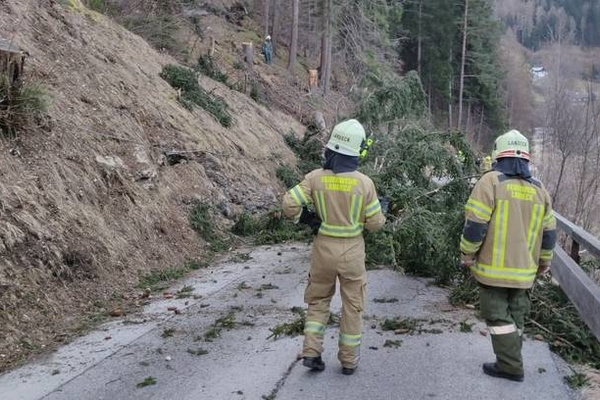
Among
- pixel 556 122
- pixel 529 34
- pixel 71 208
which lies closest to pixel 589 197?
pixel 556 122

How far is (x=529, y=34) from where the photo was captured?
99.1m

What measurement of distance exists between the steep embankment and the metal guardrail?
15.1ft

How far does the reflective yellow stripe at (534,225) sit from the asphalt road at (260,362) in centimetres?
102

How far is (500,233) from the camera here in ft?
14.9

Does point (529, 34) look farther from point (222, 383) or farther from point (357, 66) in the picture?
point (222, 383)

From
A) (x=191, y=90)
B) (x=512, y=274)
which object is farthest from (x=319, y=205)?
(x=191, y=90)

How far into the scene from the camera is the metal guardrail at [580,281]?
Answer: 16.0 ft

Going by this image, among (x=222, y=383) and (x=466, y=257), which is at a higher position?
(x=466, y=257)

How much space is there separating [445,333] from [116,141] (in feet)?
21.4

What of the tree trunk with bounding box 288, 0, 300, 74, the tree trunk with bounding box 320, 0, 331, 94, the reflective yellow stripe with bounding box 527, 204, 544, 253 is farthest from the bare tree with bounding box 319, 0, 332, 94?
the reflective yellow stripe with bounding box 527, 204, 544, 253

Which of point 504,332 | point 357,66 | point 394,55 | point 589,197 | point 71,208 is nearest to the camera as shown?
point 504,332

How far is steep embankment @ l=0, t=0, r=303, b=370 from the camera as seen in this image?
21.1 ft

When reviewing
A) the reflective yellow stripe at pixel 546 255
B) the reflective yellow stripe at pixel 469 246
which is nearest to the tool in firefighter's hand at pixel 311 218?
the reflective yellow stripe at pixel 469 246

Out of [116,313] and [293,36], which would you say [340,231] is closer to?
[116,313]
